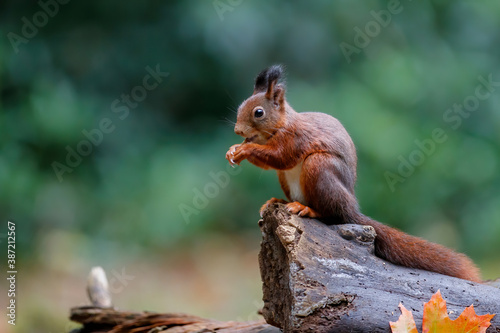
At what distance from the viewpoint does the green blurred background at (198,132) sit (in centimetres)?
391

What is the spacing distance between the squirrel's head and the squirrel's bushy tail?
0.63 metres

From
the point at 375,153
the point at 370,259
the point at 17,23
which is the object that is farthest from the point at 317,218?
the point at 17,23

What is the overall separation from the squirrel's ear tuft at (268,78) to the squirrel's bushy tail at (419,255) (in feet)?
2.51

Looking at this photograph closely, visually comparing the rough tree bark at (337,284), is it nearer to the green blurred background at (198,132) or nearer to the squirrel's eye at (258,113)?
the squirrel's eye at (258,113)

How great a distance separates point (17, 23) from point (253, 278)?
2660 millimetres

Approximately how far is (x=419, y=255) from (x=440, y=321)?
14.0 inches

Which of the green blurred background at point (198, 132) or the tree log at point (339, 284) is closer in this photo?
the tree log at point (339, 284)

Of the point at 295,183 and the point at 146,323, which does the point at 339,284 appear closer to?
the point at 295,183

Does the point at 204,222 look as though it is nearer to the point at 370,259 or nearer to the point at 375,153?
the point at 375,153

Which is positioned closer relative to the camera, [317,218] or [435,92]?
[317,218]

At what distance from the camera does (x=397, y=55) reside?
13.6 ft

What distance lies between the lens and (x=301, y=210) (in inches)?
82.7

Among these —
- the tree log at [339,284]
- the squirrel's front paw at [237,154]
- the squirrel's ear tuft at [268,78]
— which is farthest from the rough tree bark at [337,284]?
the squirrel's ear tuft at [268,78]

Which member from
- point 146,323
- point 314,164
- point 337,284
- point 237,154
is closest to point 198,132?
point 146,323
